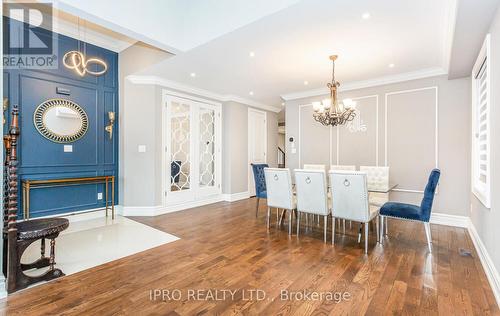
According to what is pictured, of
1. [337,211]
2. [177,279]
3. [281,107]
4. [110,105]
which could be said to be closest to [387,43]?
[337,211]

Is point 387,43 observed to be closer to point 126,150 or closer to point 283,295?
point 283,295

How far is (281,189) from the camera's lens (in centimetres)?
354

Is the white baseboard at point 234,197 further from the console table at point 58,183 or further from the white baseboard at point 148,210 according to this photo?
the console table at point 58,183

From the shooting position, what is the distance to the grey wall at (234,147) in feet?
19.2

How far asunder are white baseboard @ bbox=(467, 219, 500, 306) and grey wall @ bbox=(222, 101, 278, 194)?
437 centimetres

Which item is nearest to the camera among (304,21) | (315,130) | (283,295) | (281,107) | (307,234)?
(283,295)

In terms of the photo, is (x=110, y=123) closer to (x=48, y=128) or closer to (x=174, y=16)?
(x=48, y=128)

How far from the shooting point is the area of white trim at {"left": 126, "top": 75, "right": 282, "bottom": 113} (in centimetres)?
443

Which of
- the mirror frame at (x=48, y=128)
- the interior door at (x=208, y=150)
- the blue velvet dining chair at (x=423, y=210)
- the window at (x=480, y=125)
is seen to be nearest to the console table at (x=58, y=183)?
the mirror frame at (x=48, y=128)

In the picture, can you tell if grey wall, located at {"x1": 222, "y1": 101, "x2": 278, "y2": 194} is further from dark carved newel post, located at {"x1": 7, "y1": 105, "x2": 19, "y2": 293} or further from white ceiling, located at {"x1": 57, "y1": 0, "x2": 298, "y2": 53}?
dark carved newel post, located at {"x1": 7, "y1": 105, "x2": 19, "y2": 293}

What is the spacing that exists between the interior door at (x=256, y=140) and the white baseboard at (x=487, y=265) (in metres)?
4.47

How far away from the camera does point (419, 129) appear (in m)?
4.11

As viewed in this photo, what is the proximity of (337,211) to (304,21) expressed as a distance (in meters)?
2.27

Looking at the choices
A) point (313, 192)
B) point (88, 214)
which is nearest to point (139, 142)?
point (88, 214)
